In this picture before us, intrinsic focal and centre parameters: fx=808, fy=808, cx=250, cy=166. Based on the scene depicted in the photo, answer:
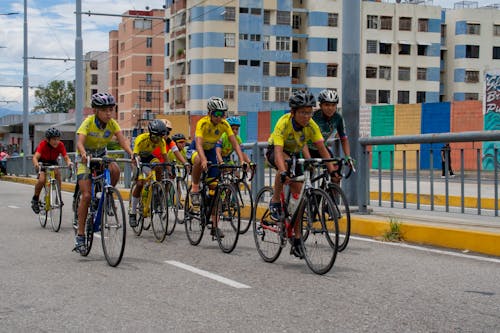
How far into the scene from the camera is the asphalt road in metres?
5.60

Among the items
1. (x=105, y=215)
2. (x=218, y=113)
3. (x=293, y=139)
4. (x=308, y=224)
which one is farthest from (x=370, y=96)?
(x=308, y=224)

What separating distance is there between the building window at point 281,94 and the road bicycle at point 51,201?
213 ft

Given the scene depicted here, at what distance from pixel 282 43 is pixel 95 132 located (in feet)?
229

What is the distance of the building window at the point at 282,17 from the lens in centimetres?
7784

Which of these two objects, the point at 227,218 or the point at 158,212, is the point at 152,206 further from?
the point at 227,218

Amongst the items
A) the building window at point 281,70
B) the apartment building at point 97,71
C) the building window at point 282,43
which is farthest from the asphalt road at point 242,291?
the apartment building at point 97,71

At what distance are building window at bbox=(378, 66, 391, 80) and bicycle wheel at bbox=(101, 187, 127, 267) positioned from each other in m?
72.5

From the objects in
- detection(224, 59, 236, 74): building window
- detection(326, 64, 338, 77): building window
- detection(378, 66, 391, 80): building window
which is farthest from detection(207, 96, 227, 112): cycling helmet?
detection(378, 66, 391, 80): building window

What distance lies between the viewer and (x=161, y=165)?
429 inches

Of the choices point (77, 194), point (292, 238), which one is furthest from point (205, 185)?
point (292, 238)

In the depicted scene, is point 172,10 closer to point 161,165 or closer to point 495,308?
point 161,165

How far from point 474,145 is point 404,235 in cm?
148

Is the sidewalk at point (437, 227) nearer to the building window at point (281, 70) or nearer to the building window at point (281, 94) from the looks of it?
the building window at point (281, 94)

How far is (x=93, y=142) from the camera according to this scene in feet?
31.3
